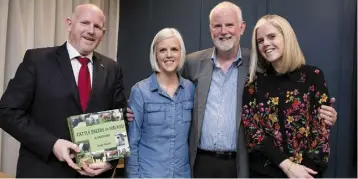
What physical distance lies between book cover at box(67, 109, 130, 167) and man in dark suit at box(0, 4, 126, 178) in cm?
4

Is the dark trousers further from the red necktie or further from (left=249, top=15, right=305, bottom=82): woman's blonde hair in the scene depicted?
the red necktie

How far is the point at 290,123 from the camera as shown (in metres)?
1.59

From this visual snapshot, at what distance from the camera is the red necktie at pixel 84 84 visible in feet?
5.40

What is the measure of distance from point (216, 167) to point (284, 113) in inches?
18.2

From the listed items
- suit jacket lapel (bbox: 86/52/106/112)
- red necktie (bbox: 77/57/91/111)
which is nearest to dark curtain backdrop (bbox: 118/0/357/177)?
suit jacket lapel (bbox: 86/52/106/112)

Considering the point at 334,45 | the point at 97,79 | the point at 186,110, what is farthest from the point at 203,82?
the point at 334,45

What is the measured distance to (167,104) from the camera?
5.90 feet

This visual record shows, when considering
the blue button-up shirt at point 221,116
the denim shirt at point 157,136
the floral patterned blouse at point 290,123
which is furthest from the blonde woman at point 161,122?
the floral patterned blouse at point 290,123

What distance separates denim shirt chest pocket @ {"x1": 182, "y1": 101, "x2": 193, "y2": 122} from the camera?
1.83m

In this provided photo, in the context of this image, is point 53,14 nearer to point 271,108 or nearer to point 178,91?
point 178,91

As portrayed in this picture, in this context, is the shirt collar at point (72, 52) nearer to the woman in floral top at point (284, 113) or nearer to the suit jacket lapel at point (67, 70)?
the suit jacket lapel at point (67, 70)

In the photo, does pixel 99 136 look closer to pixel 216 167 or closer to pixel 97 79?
pixel 97 79

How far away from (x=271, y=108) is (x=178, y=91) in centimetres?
49

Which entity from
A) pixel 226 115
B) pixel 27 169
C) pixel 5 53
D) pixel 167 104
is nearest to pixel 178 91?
pixel 167 104
